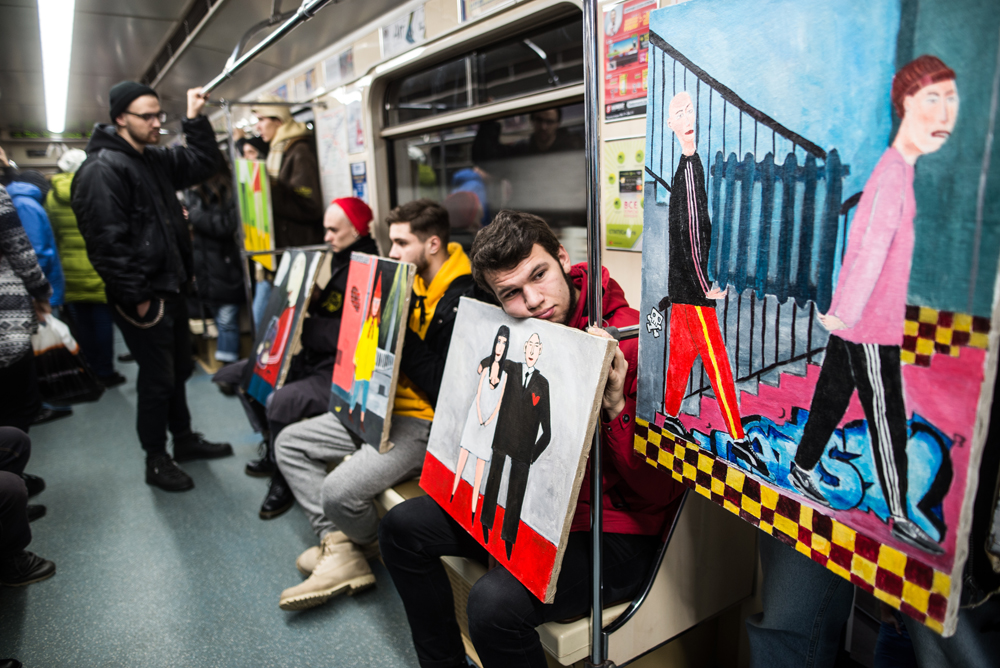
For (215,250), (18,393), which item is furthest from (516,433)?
(215,250)

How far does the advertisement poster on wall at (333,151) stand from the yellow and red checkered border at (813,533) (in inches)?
112

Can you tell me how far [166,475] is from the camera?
117 inches

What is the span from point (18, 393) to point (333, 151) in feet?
6.57

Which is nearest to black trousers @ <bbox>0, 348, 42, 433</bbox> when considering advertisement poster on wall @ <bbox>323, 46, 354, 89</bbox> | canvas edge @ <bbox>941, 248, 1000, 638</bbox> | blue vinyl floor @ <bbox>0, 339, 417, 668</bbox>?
blue vinyl floor @ <bbox>0, 339, 417, 668</bbox>

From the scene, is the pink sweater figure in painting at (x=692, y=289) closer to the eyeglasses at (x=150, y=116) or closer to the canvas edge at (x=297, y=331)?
the canvas edge at (x=297, y=331)

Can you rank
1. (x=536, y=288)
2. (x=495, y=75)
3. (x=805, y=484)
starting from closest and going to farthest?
1. (x=805, y=484)
2. (x=536, y=288)
3. (x=495, y=75)

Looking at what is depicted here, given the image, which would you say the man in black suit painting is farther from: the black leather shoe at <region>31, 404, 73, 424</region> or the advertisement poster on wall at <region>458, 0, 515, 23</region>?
the black leather shoe at <region>31, 404, 73, 424</region>

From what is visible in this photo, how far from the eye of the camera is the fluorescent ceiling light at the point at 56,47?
3.51 meters

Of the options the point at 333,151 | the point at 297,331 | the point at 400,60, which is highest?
the point at 400,60

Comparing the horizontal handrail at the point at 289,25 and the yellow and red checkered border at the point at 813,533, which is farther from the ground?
the horizontal handrail at the point at 289,25

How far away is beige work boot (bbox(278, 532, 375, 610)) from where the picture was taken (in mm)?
1988

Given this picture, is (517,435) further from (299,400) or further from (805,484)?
(299,400)

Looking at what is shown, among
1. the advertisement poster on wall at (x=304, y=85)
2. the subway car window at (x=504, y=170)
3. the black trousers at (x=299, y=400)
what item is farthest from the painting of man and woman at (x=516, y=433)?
the advertisement poster on wall at (x=304, y=85)

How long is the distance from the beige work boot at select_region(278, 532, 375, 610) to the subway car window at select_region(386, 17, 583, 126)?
1.83 metres
